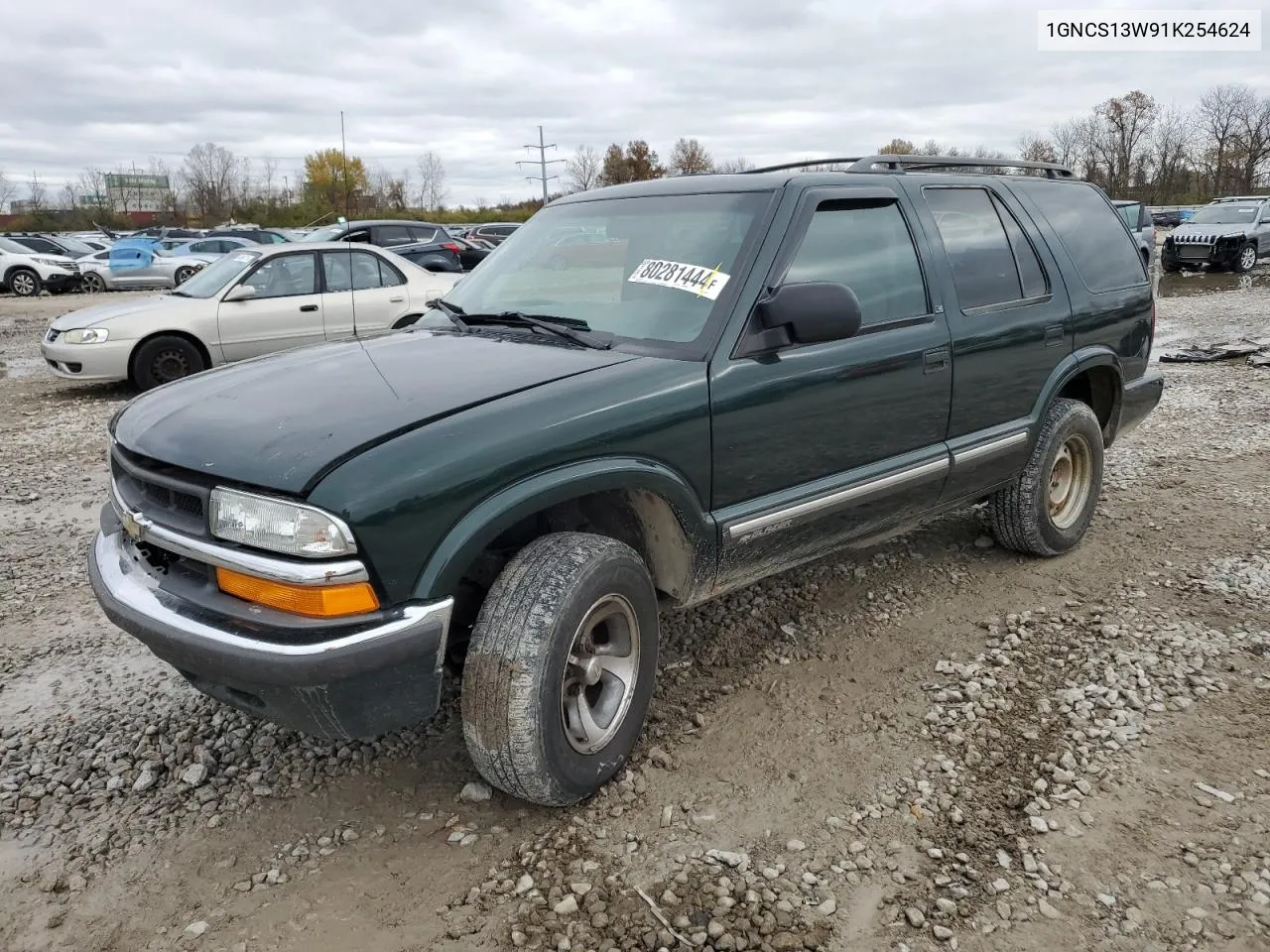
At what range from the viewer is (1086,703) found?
10.9 ft

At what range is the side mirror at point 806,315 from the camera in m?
3.00

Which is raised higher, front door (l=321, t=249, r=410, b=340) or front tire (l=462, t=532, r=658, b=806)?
front door (l=321, t=249, r=410, b=340)

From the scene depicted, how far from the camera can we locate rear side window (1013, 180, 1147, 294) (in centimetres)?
452

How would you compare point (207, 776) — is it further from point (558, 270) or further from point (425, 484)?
point (558, 270)

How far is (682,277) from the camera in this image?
10.5 feet

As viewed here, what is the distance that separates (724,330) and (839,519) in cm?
90

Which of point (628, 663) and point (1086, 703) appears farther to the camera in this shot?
point (1086, 703)

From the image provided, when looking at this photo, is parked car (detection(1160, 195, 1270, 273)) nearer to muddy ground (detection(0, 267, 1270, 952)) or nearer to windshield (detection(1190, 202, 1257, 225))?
windshield (detection(1190, 202, 1257, 225))

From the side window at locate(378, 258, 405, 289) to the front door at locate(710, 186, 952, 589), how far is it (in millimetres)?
7339

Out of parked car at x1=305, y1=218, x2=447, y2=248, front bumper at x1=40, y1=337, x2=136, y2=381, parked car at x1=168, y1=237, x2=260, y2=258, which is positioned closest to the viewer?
front bumper at x1=40, y1=337, x2=136, y2=381

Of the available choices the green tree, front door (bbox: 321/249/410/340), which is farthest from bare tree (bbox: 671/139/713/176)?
front door (bbox: 321/249/410/340)

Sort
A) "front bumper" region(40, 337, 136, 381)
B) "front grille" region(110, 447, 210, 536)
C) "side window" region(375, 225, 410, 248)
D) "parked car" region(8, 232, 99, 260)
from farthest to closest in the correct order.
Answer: "parked car" region(8, 232, 99, 260) < "side window" region(375, 225, 410, 248) < "front bumper" region(40, 337, 136, 381) < "front grille" region(110, 447, 210, 536)

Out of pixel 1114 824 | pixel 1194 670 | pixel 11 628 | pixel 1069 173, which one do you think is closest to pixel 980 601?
pixel 1194 670

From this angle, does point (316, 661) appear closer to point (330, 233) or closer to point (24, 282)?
point (330, 233)
